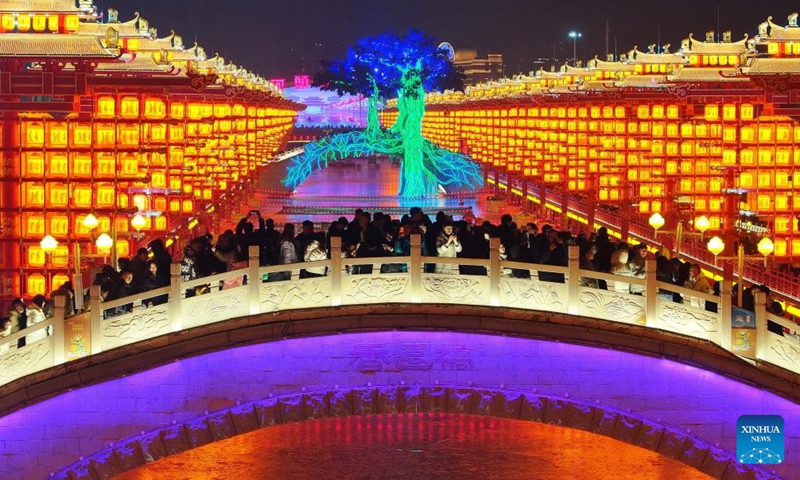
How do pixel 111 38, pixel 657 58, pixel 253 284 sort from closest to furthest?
pixel 253 284 → pixel 111 38 → pixel 657 58

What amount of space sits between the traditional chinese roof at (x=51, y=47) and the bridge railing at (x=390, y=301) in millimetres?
9090

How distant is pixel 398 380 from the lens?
1580 centimetres

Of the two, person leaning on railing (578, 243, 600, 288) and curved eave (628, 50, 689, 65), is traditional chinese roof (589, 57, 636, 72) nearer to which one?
curved eave (628, 50, 689, 65)

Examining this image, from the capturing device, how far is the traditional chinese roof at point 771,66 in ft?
89.5

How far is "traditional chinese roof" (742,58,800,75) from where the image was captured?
27281 mm

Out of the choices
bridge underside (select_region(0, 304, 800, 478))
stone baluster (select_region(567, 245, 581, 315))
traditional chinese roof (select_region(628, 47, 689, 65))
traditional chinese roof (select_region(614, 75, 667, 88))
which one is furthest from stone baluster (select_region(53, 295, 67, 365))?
traditional chinese roof (select_region(628, 47, 689, 65))

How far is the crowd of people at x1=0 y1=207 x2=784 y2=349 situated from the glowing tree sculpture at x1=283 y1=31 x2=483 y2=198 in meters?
24.6

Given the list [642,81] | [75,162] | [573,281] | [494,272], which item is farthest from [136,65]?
[642,81]

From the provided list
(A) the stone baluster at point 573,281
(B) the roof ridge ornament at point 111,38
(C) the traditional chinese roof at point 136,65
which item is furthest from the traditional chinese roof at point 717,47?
(A) the stone baluster at point 573,281

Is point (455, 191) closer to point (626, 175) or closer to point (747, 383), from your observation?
point (626, 175)

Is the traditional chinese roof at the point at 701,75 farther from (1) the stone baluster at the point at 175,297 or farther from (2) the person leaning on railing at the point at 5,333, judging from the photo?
(2) the person leaning on railing at the point at 5,333

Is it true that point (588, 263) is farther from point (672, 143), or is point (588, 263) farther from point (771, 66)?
point (672, 143)

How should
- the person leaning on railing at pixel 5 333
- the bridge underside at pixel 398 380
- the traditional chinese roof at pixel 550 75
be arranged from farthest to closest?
1. the traditional chinese roof at pixel 550 75
2. the bridge underside at pixel 398 380
3. the person leaning on railing at pixel 5 333

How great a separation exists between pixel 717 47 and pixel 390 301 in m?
20.4
